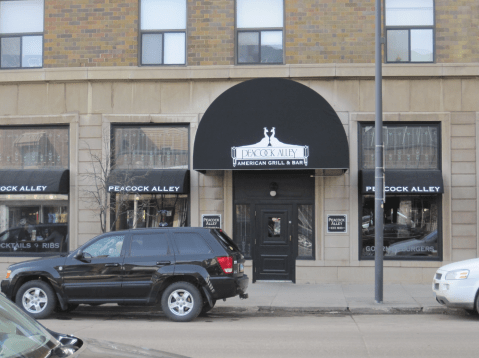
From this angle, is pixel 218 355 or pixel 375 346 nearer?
pixel 218 355

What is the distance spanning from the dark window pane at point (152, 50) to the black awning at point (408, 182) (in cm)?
646

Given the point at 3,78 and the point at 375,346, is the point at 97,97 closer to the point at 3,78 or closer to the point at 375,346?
the point at 3,78

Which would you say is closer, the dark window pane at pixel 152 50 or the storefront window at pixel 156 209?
the storefront window at pixel 156 209

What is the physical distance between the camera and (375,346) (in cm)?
810

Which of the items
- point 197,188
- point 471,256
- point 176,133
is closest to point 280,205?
point 197,188

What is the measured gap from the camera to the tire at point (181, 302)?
34.6 feet

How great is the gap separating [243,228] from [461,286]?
22.1ft

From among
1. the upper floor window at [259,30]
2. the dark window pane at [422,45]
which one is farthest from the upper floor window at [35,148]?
the dark window pane at [422,45]

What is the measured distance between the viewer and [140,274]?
35.0 ft

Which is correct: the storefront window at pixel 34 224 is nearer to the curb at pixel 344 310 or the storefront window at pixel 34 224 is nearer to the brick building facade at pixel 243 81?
the brick building facade at pixel 243 81

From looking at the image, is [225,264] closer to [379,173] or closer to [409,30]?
[379,173]

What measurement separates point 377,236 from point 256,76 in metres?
5.71

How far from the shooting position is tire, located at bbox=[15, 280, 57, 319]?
35.7 feet

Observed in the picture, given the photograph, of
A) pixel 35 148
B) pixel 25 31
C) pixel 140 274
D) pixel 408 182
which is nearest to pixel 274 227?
pixel 408 182
